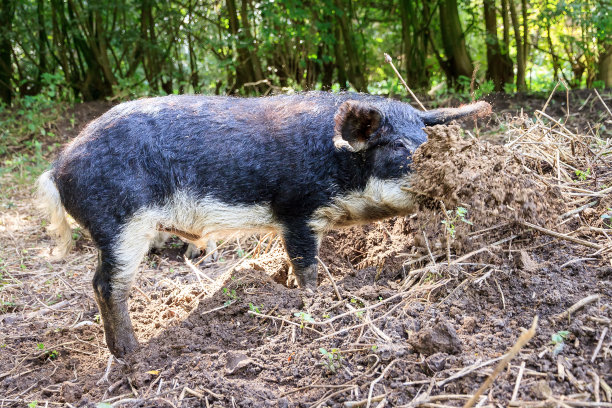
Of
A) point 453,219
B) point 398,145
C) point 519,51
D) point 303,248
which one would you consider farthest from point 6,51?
point 453,219

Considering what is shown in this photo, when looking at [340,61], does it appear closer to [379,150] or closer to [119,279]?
[379,150]

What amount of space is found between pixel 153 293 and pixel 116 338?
90 cm

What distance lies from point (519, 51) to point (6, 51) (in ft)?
29.9

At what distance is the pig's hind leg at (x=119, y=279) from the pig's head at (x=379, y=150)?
1196mm

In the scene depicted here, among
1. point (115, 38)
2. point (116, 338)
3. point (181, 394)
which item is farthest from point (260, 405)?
point (115, 38)

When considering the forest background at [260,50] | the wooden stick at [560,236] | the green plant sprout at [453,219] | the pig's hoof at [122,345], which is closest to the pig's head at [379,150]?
the green plant sprout at [453,219]

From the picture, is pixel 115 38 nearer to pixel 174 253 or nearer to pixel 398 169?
pixel 174 253

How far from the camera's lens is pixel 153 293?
4543 mm

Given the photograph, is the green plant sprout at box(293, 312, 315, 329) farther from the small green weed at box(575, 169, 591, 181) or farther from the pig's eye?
the small green weed at box(575, 169, 591, 181)

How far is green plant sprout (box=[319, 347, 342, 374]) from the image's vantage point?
2.71 meters

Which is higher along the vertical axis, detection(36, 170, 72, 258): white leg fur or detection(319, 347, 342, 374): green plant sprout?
detection(36, 170, 72, 258): white leg fur

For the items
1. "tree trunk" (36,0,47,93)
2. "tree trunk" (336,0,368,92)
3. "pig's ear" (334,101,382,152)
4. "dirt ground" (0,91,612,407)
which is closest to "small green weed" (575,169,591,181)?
"dirt ground" (0,91,612,407)

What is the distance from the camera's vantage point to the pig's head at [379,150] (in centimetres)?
358

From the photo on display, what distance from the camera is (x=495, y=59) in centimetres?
966
